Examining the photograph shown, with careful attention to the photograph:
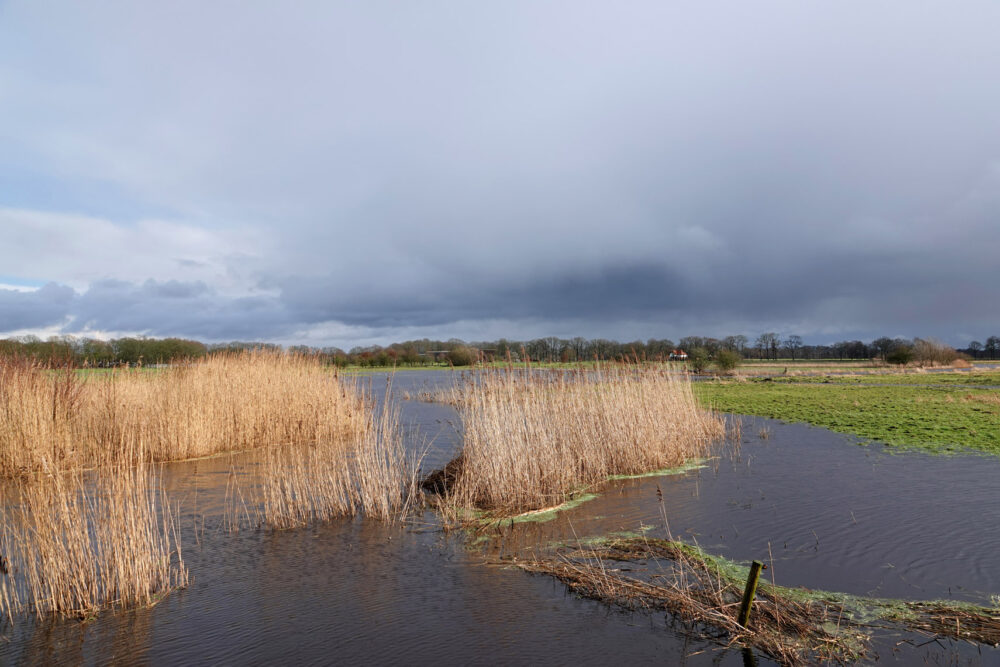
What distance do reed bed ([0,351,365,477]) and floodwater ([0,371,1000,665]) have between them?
286cm

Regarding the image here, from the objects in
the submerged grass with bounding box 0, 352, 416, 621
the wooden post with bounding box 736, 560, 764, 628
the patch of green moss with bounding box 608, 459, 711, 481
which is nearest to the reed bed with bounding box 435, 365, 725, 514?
A: the patch of green moss with bounding box 608, 459, 711, 481

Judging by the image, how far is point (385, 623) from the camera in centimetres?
605

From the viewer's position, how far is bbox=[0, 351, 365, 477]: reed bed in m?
11.6

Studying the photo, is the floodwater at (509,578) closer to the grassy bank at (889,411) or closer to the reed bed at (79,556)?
the reed bed at (79,556)

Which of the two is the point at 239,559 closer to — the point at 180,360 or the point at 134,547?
the point at 134,547

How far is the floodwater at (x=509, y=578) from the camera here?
5.38 meters

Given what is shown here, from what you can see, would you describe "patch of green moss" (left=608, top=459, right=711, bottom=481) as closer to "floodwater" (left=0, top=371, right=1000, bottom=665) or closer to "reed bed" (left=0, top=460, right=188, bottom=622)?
"floodwater" (left=0, top=371, right=1000, bottom=665)

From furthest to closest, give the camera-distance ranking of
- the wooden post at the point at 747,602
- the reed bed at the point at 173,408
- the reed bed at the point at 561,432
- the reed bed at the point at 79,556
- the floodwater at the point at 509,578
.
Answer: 1. the reed bed at the point at 173,408
2. the reed bed at the point at 561,432
3. the reed bed at the point at 79,556
4. the floodwater at the point at 509,578
5. the wooden post at the point at 747,602

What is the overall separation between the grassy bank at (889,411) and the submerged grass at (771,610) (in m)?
12.0

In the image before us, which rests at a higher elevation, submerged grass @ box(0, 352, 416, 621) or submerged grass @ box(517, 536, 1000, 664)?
submerged grass @ box(0, 352, 416, 621)

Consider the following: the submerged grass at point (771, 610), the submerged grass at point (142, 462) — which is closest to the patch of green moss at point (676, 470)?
the submerged grass at point (142, 462)

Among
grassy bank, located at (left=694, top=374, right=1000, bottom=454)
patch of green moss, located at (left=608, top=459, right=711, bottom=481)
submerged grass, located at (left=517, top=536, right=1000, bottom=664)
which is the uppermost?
grassy bank, located at (left=694, top=374, right=1000, bottom=454)

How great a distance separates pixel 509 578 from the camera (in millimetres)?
7160

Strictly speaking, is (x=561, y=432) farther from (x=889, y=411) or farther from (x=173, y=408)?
(x=889, y=411)
